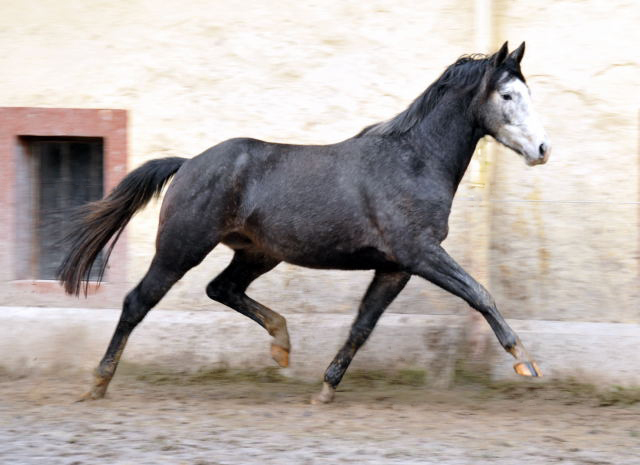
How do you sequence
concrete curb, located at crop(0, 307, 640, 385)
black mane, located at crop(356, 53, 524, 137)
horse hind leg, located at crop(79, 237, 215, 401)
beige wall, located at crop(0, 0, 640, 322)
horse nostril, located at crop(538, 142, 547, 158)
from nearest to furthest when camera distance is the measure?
horse nostril, located at crop(538, 142, 547, 158)
black mane, located at crop(356, 53, 524, 137)
horse hind leg, located at crop(79, 237, 215, 401)
concrete curb, located at crop(0, 307, 640, 385)
beige wall, located at crop(0, 0, 640, 322)

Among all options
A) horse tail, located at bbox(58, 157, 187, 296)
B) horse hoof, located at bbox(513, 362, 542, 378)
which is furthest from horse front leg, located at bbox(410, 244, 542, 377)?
horse tail, located at bbox(58, 157, 187, 296)

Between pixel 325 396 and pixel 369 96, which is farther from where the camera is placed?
pixel 369 96

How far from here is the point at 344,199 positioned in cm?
518

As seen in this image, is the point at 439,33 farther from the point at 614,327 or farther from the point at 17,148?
the point at 17,148

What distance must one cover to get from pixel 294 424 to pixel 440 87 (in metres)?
2.07

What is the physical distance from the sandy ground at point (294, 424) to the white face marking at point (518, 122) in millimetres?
1491

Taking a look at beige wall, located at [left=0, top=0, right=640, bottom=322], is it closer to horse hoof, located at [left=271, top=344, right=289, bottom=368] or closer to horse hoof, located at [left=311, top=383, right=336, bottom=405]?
horse hoof, located at [left=271, top=344, right=289, bottom=368]

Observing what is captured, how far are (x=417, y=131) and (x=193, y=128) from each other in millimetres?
1879

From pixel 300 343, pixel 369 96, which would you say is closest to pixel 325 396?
pixel 300 343

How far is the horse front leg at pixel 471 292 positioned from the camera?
4734 mm

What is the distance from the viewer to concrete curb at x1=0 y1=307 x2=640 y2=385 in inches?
230

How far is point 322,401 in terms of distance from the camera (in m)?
5.46

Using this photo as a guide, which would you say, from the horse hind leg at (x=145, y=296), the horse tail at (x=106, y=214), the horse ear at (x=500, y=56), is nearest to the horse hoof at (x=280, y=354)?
the horse hind leg at (x=145, y=296)

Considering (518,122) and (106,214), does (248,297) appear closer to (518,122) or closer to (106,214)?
(106,214)
